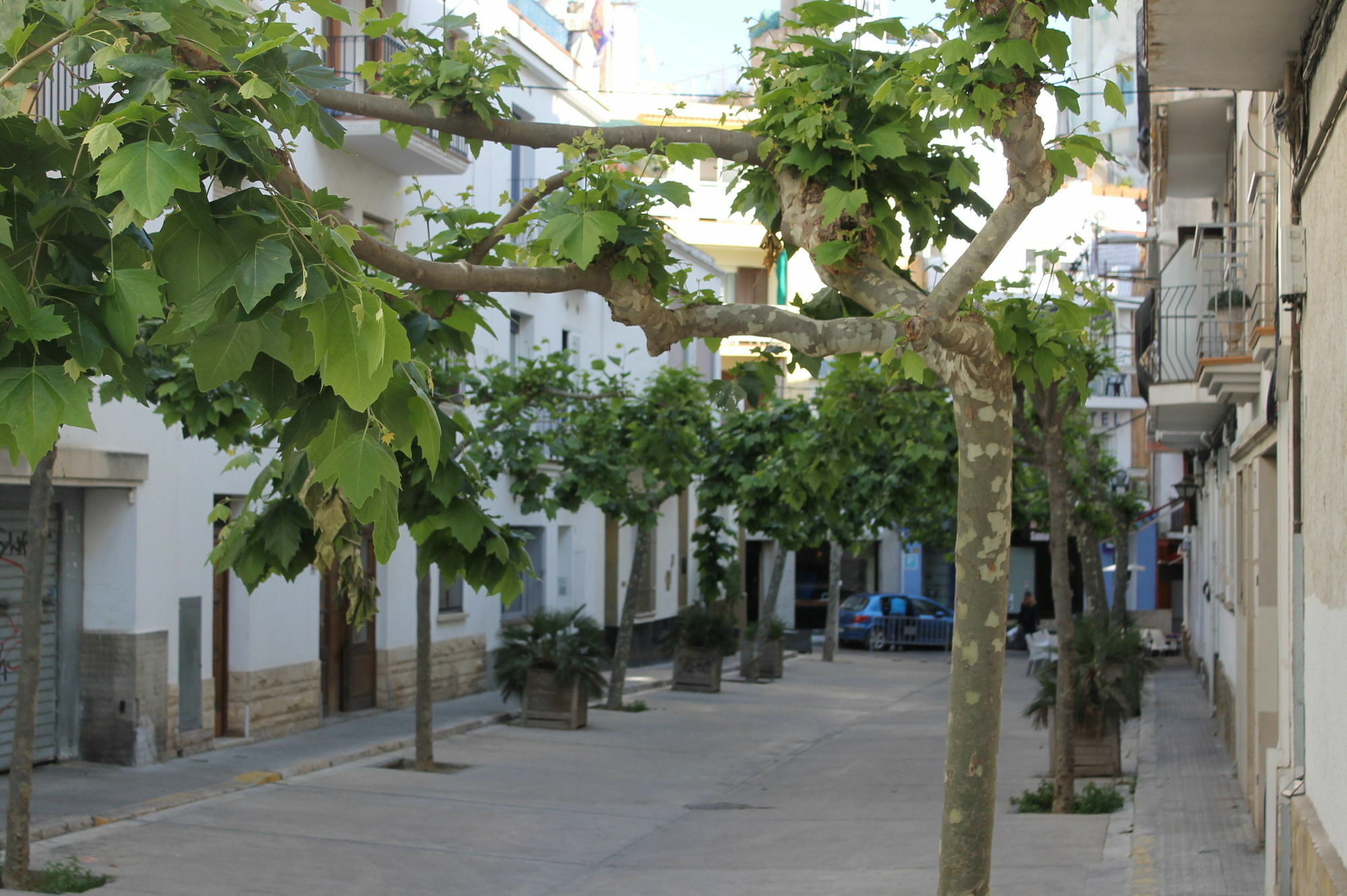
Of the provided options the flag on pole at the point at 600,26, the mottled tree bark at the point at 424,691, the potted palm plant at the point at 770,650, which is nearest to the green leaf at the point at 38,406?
the mottled tree bark at the point at 424,691

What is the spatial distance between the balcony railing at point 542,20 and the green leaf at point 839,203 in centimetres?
1881

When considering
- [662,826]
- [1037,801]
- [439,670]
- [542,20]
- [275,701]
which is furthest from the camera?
[542,20]

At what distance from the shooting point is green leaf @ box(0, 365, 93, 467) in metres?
3.24

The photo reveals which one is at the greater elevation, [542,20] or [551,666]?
[542,20]

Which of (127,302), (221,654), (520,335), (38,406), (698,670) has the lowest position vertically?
(698,670)

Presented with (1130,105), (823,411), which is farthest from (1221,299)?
(1130,105)

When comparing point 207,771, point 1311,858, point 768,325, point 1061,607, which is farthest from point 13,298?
point 207,771

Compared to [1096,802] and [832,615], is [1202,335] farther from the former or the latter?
[832,615]

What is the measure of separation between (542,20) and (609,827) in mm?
19399

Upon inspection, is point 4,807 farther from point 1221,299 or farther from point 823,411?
point 1221,299

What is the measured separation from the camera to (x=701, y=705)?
22.0m

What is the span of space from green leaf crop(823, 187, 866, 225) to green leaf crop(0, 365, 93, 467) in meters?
3.67

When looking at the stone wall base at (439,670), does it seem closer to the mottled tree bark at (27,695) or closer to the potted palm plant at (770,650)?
the potted palm plant at (770,650)

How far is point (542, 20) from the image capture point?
27.7 meters
